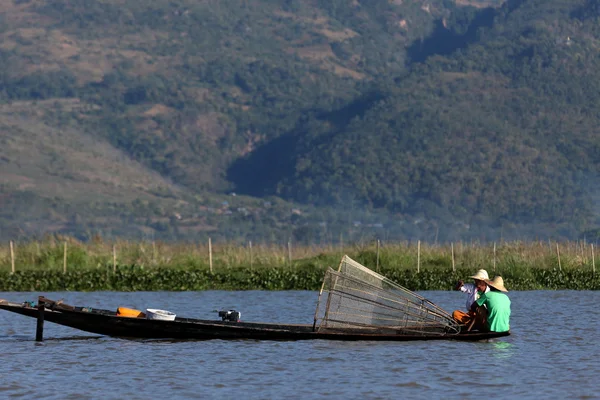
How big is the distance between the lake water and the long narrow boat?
0.25 m

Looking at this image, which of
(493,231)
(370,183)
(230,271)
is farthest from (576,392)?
(370,183)

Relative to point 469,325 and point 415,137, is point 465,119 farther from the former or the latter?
point 469,325

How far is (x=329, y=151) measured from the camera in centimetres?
16562

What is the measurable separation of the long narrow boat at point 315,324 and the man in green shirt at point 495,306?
0.49 feet

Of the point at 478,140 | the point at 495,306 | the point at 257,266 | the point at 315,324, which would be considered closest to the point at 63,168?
the point at 478,140

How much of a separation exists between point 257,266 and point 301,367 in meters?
21.4

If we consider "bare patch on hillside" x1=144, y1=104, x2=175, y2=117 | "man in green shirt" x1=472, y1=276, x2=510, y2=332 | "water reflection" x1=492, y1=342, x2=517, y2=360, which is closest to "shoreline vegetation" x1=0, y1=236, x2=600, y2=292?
"water reflection" x1=492, y1=342, x2=517, y2=360

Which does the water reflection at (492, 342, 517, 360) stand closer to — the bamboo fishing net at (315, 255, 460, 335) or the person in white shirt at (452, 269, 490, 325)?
the person in white shirt at (452, 269, 490, 325)

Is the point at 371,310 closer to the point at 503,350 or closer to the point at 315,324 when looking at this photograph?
the point at 315,324

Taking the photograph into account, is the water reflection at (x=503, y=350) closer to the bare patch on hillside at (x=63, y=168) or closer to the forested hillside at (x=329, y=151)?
the forested hillside at (x=329, y=151)

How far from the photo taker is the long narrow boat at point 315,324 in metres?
22.3

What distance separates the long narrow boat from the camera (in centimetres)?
2228

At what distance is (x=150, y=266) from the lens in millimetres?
40844

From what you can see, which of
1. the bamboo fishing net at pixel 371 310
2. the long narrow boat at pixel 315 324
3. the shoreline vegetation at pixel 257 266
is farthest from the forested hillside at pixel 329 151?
the long narrow boat at pixel 315 324
